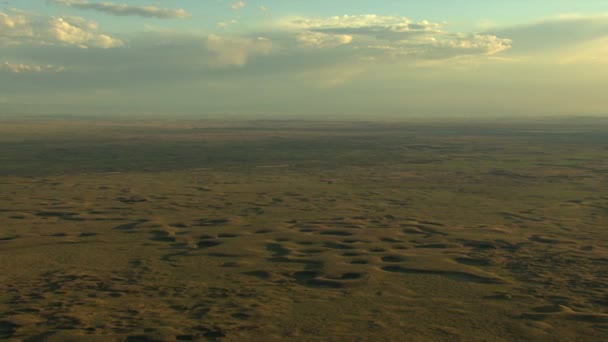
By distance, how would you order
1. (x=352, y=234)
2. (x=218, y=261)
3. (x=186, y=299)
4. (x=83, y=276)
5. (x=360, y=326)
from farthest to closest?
(x=352, y=234), (x=218, y=261), (x=83, y=276), (x=186, y=299), (x=360, y=326)

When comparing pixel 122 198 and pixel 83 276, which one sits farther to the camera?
pixel 122 198

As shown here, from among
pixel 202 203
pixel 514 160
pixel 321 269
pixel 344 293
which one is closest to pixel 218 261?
pixel 321 269

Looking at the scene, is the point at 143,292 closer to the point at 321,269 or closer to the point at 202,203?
the point at 321,269

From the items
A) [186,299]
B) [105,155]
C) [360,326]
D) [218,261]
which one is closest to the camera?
[360,326]

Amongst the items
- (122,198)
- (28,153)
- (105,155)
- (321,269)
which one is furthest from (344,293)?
(28,153)

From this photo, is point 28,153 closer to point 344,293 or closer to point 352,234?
point 352,234

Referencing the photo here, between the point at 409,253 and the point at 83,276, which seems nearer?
the point at 83,276
